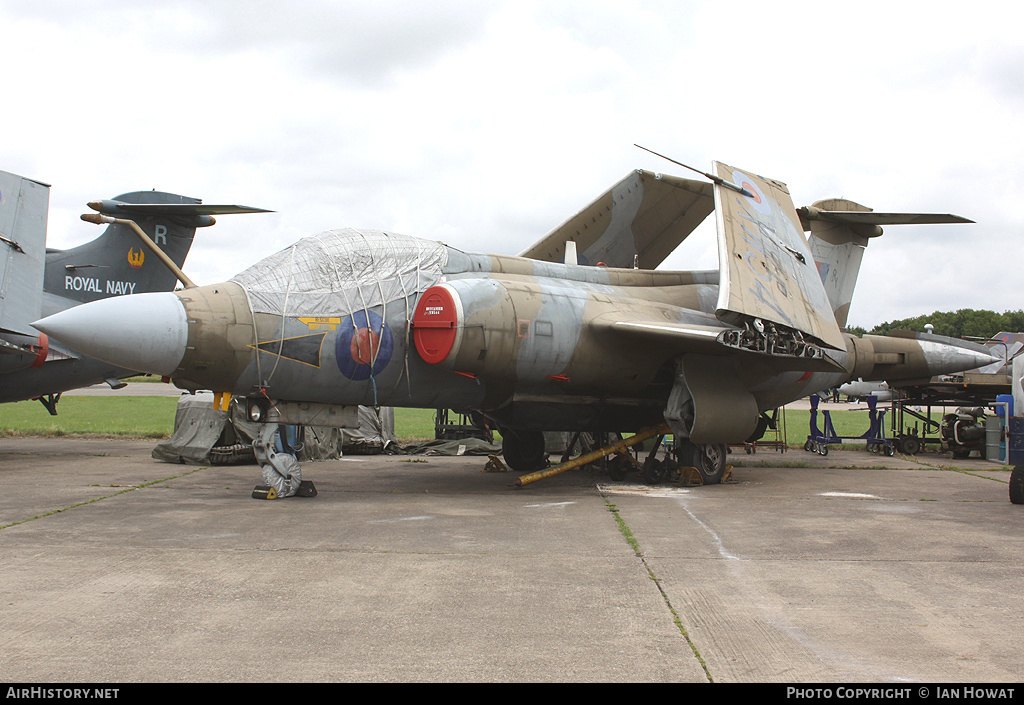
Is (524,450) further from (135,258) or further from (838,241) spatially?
(135,258)

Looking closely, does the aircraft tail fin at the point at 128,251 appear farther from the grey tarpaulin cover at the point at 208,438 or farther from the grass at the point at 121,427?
the grass at the point at 121,427

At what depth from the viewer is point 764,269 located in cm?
1012

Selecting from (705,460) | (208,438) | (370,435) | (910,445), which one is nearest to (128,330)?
(208,438)

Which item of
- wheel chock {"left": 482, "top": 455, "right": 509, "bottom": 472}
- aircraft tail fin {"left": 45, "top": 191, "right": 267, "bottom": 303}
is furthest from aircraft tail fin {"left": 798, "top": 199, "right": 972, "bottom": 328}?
aircraft tail fin {"left": 45, "top": 191, "right": 267, "bottom": 303}

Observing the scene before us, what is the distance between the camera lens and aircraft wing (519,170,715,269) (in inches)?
526

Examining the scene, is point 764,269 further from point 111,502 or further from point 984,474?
point 111,502

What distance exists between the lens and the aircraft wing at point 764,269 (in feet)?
30.9

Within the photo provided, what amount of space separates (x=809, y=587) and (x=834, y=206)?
1127 centimetres

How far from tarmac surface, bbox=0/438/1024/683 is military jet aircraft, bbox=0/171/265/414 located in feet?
14.2

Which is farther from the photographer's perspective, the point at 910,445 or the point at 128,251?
the point at 910,445

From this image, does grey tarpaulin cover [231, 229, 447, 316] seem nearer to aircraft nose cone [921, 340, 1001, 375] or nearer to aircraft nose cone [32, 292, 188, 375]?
aircraft nose cone [32, 292, 188, 375]

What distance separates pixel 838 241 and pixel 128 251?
14596 mm

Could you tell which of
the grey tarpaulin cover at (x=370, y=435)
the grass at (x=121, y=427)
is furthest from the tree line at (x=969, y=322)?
the grey tarpaulin cover at (x=370, y=435)

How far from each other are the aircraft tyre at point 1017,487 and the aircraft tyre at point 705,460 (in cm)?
363
